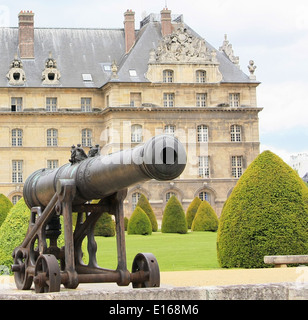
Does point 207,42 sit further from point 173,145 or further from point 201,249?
point 173,145

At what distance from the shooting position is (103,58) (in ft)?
153

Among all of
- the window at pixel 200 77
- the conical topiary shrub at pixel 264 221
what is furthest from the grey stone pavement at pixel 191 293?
the window at pixel 200 77

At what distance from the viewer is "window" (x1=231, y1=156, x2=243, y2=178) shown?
1745 inches

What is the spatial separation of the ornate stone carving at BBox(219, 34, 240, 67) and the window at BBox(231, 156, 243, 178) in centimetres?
741

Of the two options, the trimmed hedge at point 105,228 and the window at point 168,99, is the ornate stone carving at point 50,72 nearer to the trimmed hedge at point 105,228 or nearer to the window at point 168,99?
the window at point 168,99

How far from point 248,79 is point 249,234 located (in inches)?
1280

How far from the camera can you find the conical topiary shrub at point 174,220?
102ft

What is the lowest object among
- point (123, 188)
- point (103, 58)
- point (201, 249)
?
point (201, 249)

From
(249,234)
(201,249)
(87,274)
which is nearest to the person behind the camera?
(87,274)

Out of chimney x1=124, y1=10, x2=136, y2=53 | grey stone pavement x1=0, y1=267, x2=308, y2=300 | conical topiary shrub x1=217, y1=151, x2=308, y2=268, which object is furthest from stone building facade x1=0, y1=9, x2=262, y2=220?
grey stone pavement x1=0, y1=267, x2=308, y2=300

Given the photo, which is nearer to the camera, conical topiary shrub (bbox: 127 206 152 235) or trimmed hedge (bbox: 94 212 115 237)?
trimmed hedge (bbox: 94 212 115 237)

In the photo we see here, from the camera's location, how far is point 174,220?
3138 centimetres

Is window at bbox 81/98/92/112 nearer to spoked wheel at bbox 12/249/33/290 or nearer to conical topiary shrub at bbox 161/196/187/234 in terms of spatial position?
conical topiary shrub at bbox 161/196/187/234

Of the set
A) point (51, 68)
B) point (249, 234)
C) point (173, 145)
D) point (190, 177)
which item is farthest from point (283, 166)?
point (51, 68)
